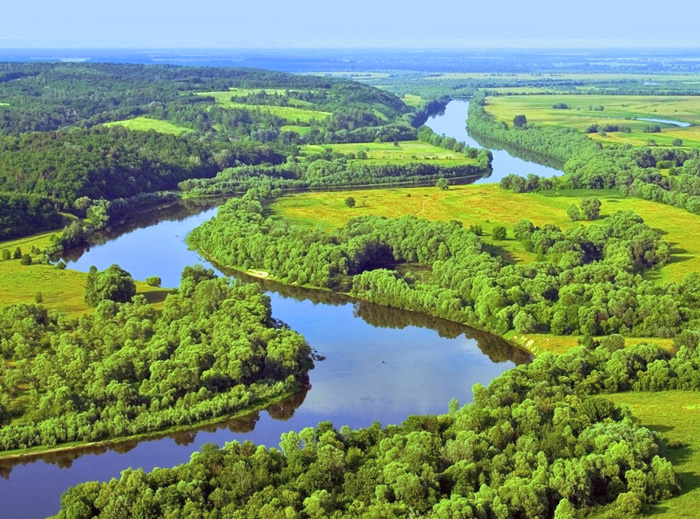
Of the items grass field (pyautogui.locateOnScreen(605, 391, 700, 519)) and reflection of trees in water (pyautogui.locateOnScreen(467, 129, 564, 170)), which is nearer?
grass field (pyautogui.locateOnScreen(605, 391, 700, 519))

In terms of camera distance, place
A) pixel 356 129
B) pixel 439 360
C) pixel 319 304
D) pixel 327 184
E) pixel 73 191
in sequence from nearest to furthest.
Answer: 1. pixel 439 360
2. pixel 319 304
3. pixel 73 191
4. pixel 327 184
5. pixel 356 129

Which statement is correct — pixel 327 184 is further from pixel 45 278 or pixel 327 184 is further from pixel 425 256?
pixel 45 278

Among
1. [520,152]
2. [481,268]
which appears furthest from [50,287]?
[520,152]

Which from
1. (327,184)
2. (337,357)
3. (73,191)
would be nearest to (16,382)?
(337,357)

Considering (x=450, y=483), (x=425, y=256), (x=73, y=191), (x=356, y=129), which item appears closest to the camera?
(x=450, y=483)

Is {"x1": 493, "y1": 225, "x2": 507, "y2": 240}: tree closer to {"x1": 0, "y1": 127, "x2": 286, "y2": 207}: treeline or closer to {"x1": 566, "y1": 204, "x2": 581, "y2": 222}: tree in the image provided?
{"x1": 566, "y1": 204, "x2": 581, "y2": 222}: tree

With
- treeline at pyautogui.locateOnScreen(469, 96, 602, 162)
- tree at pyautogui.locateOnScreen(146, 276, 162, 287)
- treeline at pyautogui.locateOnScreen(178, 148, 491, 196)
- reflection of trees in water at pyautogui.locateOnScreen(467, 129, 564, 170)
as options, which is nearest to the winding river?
tree at pyautogui.locateOnScreen(146, 276, 162, 287)
